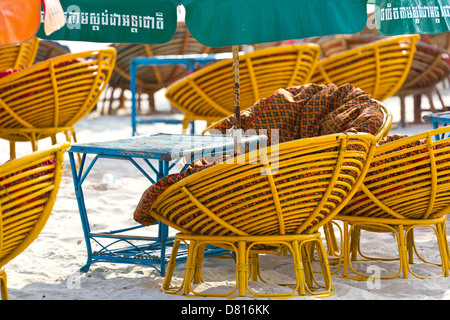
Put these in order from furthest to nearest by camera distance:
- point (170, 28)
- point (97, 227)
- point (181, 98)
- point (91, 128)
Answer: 1. point (91, 128)
2. point (181, 98)
3. point (97, 227)
4. point (170, 28)

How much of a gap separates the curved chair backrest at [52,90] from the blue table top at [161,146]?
6.14ft

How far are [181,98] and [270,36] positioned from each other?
11.3 ft

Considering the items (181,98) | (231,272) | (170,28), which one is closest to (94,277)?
(231,272)

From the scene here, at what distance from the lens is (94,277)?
12.0 feet

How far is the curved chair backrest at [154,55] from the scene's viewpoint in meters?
10.3

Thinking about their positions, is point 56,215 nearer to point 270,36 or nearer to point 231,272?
point 231,272

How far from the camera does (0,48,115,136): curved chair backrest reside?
18.5 ft

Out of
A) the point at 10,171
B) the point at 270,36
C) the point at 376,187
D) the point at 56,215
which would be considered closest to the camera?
the point at 10,171

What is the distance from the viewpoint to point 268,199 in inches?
121

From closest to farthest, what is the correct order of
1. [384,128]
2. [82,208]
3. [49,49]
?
1. [384,128]
2. [82,208]
3. [49,49]

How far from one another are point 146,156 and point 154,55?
750 centimetres

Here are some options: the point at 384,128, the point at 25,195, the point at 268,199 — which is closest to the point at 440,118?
the point at 384,128

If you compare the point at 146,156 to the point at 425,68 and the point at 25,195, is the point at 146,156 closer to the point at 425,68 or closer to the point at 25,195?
the point at 25,195

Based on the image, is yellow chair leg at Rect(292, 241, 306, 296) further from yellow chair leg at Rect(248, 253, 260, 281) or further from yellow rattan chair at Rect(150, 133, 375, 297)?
yellow chair leg at Rect(248, 253, 260, 281)
